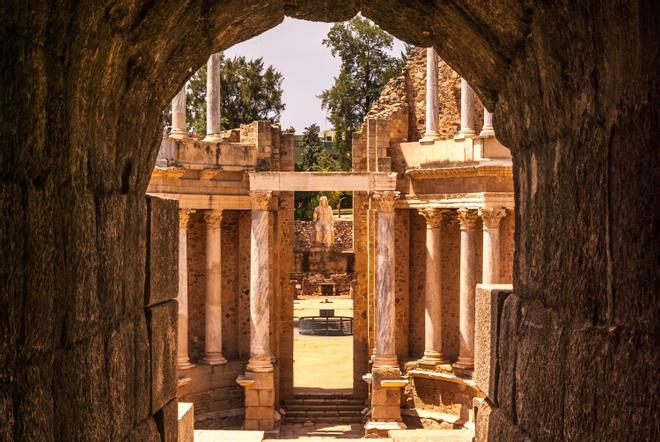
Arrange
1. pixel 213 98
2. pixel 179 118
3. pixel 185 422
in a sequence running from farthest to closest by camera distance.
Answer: pixel 213 98, pixel 179 118, pixel 185 422

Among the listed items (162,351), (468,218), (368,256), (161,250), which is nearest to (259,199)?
(368,256)

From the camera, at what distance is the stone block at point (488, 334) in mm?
4918

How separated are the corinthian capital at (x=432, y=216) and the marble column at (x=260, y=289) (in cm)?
380

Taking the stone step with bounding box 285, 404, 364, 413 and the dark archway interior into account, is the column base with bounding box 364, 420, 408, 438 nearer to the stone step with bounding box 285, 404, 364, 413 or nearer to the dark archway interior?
the stone step with bounding box 285, 404, 364, 413

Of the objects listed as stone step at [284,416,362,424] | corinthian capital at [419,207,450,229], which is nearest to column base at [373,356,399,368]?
stone step at [284,416,362,424]

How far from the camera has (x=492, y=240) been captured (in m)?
→ 15.8

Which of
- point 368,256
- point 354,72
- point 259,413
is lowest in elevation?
point 259,413

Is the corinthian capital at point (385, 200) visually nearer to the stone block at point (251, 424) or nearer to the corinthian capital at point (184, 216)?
the corinthian capital at point (184, 216)

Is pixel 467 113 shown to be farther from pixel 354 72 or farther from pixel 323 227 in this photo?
pixel 354 72

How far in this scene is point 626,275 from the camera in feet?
9.25

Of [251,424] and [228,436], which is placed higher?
[228,436]

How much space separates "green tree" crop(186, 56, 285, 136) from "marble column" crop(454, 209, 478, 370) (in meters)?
25.5

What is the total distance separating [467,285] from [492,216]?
169 centimetres

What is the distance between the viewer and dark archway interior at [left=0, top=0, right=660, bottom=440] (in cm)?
270
